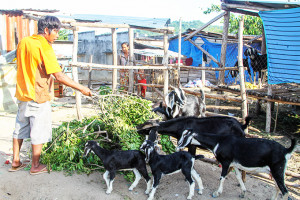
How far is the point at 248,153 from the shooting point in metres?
4.21

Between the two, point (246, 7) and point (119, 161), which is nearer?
point (119, 161)

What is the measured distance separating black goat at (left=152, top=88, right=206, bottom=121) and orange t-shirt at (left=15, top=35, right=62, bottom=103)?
110 inches

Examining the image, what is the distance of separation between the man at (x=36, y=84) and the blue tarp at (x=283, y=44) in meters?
5.64

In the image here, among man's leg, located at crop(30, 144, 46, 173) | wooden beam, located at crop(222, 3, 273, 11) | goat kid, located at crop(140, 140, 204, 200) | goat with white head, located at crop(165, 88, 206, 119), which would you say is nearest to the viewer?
goat kid, located at crop(140, 140, 204, 200)

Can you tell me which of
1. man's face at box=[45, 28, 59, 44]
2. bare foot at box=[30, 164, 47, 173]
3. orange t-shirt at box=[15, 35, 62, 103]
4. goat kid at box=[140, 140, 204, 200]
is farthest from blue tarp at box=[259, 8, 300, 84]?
bare foot at box=[30, 164, 47, 173]

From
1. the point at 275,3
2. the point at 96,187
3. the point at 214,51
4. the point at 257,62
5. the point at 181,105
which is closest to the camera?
the point at 96,187

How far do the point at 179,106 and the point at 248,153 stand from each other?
227cm

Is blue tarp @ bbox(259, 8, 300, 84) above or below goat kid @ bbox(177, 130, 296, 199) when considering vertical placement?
above

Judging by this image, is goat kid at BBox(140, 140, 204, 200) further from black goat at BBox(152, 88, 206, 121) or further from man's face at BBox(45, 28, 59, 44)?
man's face at BBox(45, 28, 59, 44)

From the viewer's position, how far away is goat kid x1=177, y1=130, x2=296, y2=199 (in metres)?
3.97

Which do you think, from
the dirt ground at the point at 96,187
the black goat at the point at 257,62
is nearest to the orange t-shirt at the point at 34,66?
the dirt ground at the point at 96,187

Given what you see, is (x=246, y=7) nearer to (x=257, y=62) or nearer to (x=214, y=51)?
(x=257, y=62)

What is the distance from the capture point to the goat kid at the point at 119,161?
4320 mm

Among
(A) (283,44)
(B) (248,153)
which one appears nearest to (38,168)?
(B) (248,153)
